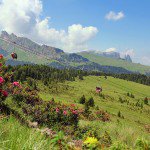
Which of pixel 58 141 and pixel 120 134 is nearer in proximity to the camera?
pixel 58 141

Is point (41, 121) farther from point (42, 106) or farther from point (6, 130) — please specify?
point (6, 130)

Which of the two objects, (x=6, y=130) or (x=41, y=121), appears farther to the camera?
(x=41, y=121)

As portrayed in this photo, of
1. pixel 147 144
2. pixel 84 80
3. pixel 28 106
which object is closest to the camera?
pixel 147 144

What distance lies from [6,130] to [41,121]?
10950mm

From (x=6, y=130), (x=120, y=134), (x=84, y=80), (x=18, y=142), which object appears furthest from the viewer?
(x=84, y=80)

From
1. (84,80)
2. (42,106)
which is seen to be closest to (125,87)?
(84,80)

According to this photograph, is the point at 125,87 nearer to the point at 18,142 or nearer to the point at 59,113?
the point at 59,113

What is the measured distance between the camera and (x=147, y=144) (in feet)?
21.6

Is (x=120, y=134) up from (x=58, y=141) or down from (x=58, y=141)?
down

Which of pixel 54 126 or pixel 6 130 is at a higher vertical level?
pixel 6 130

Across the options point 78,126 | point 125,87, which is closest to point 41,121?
point 78,126

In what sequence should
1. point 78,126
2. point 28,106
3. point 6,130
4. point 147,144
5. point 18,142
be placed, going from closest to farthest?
point 18,142 → point 6,130 → point 147,144 → point 78,126 → point 28,106

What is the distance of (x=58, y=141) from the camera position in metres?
5.93

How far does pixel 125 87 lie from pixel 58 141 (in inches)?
7752
